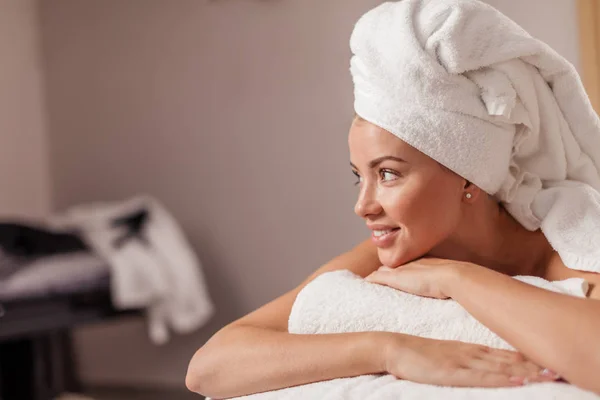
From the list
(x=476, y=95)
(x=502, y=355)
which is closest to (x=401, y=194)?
(x=476, y=95)

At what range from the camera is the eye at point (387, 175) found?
1.02 meters

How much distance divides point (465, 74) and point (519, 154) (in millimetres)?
161

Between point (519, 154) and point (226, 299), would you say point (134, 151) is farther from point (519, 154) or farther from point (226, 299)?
point (519, 154)

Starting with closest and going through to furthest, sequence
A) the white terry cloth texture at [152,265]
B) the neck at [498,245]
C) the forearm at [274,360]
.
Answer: the forearm at [274,360] < the neck at [498,245] < the white terry cloth texture at [152,265]

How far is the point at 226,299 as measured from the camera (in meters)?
3.16

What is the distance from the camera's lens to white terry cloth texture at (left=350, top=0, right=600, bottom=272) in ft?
3.19

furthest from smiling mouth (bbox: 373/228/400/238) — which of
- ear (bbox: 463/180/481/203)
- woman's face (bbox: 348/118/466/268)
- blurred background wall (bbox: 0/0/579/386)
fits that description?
blurred background wall (bbox: 0/0/579/386)

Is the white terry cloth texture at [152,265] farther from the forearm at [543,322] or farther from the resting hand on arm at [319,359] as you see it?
the forearm at [543,322]

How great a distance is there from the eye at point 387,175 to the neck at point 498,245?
14 cm

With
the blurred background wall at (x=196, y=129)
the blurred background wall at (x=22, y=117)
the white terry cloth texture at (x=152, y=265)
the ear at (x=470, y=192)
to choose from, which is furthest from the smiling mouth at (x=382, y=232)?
the blurred background wall at (x=22, y=117)

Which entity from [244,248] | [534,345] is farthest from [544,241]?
[244,248]

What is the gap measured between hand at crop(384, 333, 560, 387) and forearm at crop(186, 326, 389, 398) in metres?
0.03

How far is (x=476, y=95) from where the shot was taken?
3.27 feet

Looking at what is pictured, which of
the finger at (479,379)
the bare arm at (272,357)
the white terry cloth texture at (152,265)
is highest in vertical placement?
the finger at (479,379)
